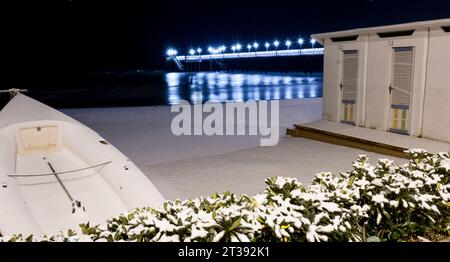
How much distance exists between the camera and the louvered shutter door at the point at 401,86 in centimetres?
A: 880

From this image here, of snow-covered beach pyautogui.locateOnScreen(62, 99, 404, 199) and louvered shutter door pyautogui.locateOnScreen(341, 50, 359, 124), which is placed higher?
louvered shutter door pyautogui.locateOnScreen(341, 50, 359, 124)

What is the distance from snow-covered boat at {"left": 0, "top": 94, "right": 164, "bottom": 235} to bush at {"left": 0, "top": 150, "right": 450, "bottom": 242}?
6.16ft

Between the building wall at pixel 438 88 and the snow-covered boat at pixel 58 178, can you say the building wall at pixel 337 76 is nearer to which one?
the building wall at pixel 438 88

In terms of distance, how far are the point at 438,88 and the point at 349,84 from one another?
7.93ft

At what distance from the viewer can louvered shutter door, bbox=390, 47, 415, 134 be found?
880cm

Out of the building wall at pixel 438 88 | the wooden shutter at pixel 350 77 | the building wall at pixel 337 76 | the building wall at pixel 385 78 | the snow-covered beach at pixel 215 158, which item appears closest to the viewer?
the snow-covered beach at pixel 215 158

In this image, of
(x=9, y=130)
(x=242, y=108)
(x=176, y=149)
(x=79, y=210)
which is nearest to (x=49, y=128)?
(x=9, y=130)

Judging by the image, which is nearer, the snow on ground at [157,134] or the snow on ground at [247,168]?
the snow on ground at [247,168]

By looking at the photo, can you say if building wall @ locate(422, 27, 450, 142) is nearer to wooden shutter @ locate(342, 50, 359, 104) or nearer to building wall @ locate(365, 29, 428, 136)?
building wall @ locate(365, 29, 428, 136)

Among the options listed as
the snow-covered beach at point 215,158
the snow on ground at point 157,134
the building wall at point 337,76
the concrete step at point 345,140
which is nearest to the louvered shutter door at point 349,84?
the building wall at point 337,76

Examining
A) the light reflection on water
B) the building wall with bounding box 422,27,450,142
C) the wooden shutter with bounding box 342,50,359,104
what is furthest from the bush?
the light reflection on water

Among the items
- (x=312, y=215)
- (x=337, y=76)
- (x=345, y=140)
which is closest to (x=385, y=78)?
(x=337, y=76)

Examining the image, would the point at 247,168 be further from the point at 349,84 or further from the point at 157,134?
the point at 157,134
